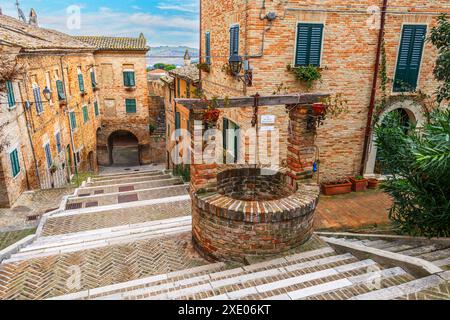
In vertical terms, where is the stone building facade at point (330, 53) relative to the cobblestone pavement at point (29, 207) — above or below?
above

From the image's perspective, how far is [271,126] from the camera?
10.2 m

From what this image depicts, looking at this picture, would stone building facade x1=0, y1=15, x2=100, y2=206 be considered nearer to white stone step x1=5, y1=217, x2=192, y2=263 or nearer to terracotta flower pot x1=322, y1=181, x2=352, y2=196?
white stone step x1=5, y1=217, x2=192, y2=263

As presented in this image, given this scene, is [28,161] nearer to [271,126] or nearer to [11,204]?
[11,204]

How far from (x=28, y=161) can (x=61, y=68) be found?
Result: 7.16 metres

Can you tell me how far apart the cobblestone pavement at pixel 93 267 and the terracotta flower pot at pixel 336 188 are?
18.8ft

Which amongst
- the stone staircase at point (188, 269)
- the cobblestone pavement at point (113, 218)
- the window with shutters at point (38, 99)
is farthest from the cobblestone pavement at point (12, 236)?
the window with shutters at point (38, 99)

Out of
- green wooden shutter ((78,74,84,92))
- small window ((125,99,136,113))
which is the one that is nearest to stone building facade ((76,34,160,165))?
small window ((125,99,136,113))

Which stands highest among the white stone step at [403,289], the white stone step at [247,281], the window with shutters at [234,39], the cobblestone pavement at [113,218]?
the window with shutters at [234,39]

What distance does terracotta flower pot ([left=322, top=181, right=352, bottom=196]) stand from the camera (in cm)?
1104

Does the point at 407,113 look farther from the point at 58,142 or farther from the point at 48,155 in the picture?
the point at 58,142

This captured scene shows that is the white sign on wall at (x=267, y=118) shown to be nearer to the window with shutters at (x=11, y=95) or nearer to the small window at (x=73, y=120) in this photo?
the window with shutters at (x=11, y=95)

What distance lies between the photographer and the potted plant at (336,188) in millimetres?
11039

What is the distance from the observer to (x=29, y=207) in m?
11.6
